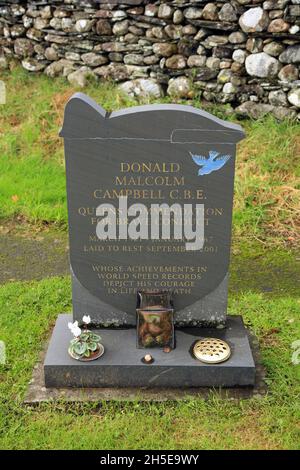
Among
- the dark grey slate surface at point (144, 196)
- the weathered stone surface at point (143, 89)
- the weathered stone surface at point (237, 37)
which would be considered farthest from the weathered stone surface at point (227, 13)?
the dark grey slate surface at point (144, 196)

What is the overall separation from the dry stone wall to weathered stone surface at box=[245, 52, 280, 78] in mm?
10

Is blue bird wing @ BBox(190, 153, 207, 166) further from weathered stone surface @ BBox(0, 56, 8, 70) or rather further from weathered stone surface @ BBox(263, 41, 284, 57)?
weathered stone surface @ BBox(0, 56, 8, 70)

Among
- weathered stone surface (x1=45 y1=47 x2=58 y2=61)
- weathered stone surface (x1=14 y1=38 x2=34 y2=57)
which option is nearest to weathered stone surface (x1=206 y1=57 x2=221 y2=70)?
weathered stone surface (x1=45 y1=47 x2=58 y2=61)

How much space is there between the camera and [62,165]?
698 cm

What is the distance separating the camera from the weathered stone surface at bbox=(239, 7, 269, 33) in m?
6.51

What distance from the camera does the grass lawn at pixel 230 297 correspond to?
3.57 metres

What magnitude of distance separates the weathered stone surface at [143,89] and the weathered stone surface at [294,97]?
5.05 ft

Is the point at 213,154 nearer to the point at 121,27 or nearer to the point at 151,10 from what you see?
the point at 151,10

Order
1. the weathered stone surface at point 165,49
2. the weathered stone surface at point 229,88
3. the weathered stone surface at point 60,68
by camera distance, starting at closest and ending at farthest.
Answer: the weathered stone surface at point 229,88
the weathered stone surface at point 165,49
the weathered stone surface at point 60,68

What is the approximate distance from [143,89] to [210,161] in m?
3.90

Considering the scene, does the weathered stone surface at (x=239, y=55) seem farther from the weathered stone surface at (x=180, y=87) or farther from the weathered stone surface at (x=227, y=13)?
the weathered stone surface at (x=180, y=87)

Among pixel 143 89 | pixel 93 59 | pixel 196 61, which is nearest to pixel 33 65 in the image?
pixel 93 59

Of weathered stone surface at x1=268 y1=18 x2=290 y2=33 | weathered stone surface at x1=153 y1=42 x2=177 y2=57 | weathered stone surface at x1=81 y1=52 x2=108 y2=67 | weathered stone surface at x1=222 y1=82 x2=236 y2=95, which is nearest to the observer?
weathered stone surface at x1=268 y1=18 x2=290 y2=33
